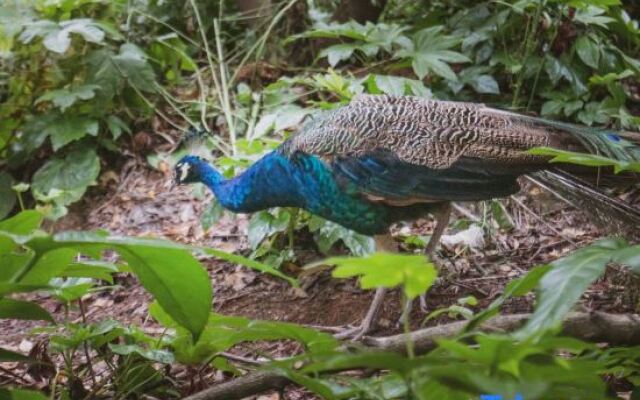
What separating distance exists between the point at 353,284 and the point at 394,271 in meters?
2.25

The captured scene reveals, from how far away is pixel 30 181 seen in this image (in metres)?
4.52

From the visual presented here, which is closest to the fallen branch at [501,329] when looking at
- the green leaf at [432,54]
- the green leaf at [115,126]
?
the green leaf at [432,54]

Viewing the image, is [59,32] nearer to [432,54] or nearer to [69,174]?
[69,174]

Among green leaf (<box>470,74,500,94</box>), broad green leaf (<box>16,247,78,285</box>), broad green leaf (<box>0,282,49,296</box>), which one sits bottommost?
green leaf (<box>470,74,500,94</box>)

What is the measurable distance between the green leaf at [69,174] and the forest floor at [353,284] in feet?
0.92

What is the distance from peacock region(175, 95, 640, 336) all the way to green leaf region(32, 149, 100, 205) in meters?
1.57

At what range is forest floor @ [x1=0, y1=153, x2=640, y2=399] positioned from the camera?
2.96m

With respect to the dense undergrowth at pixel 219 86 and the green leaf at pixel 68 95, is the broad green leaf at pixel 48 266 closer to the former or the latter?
the dense undergrowth at pixel 219 86

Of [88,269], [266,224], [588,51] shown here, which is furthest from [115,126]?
[88,269]

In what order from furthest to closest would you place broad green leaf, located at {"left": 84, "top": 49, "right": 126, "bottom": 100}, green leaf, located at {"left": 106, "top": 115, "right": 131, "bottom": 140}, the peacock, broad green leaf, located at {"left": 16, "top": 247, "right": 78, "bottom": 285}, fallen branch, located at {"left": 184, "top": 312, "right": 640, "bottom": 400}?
green leaf, located at {"left": 106, "top": 115, "right": 131, "bottom": 140} < broad green leaf, located at {"left": 84, "top": 49, "right": 126, "bottom": 100} < the peacock < fallen branch, located at {"left": 184, "top": 312, "right": 640, "bottom": 400} < broad green leaf, located at {"left": 16, "top": 247, "right": 78, "bottom": 285}

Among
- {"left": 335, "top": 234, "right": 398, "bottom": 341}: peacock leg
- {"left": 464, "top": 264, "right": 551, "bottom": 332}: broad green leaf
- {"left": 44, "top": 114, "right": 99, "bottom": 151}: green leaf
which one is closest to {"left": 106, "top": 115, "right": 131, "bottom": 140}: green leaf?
{"left": 44, "top": 114, "right": 99, "bottom": 151}: green leaf

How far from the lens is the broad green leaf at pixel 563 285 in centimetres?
114

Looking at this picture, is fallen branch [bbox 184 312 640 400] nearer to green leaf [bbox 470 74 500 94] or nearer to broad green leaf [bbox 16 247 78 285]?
broad green leaf [bbox 16 247 78 285]

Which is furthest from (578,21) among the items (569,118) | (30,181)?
(30,181)
